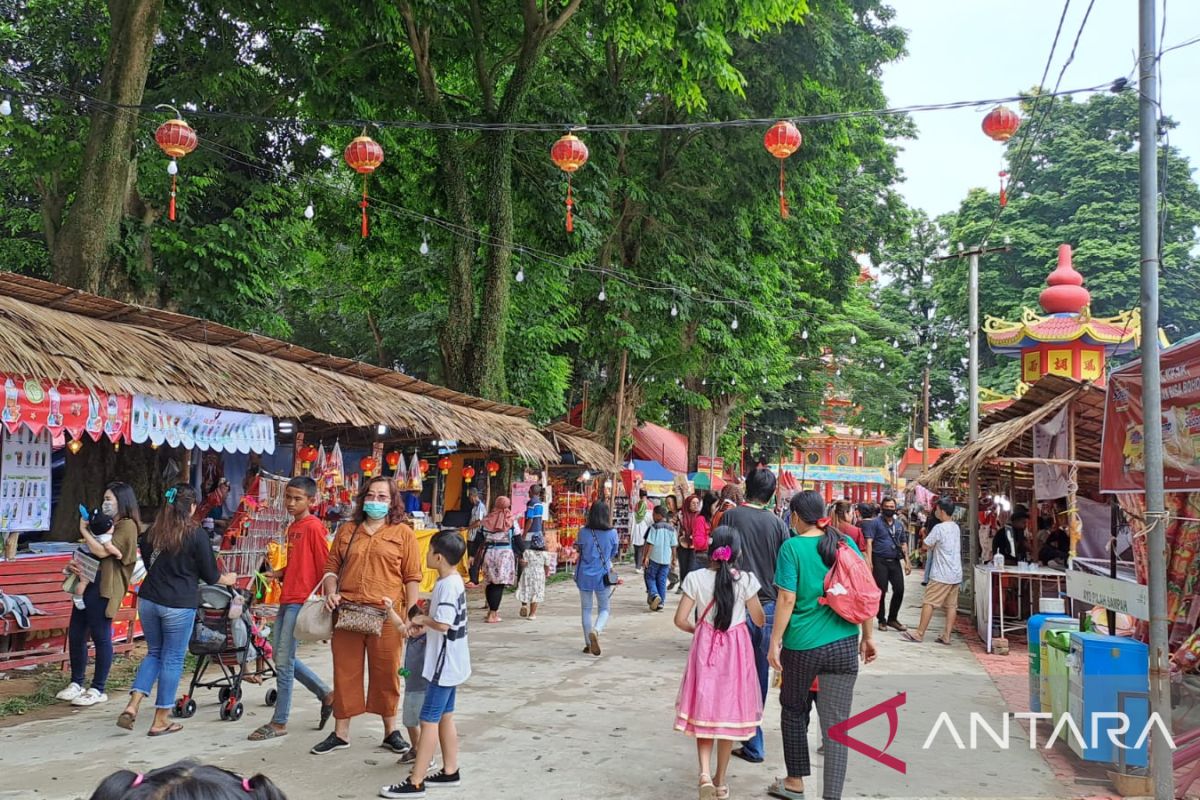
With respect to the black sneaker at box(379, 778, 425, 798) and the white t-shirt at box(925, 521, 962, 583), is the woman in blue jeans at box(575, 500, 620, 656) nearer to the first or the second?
A: the white t-shirt at box(925, 521, 962, 583)

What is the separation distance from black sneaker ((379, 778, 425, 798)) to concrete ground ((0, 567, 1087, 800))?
0.14m

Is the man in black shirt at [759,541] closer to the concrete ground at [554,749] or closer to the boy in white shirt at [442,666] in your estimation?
the concrete ground at [554,749]

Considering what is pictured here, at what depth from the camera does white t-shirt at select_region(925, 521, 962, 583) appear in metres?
11.1

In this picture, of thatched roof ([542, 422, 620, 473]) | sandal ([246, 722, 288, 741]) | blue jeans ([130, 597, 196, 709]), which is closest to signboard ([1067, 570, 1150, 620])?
sandal ([246, 722, 288, 741])

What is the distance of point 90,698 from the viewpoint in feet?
23.3

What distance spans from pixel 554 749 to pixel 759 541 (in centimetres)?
193

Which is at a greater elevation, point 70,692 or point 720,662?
point 720,662

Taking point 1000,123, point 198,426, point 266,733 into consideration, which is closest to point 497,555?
point 198,426

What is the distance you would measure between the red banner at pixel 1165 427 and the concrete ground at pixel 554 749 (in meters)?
2.10

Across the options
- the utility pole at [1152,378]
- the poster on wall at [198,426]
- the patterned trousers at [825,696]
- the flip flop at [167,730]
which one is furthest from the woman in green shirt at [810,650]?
the poster on wall at [198,426]

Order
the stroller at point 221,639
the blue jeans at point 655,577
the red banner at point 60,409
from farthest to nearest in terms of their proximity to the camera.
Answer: the blue jeans at point 655,577
the red banner at point 60,409
the stroller at point 221,639

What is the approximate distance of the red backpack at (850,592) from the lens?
5023 mm

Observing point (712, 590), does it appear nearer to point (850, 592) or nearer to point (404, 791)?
point (850, 592)

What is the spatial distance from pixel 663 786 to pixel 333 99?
13.2 metres
